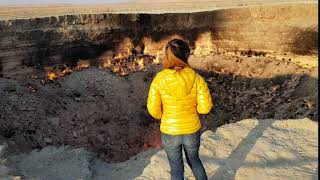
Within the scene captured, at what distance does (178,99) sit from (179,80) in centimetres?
25

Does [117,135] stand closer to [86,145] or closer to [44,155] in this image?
[86,145]

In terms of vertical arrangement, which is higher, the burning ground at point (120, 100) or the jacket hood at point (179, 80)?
the jacket hood at point (179, 80)

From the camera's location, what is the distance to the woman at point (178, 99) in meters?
4.90

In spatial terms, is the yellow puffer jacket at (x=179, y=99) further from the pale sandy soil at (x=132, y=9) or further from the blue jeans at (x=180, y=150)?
the pale sandy soil at (x=132, y=9)

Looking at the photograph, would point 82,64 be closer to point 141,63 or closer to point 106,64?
point 106,64

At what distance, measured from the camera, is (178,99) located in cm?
502

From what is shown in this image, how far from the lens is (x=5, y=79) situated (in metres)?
18.0

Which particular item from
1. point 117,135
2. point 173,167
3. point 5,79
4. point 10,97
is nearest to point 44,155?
point 117,135

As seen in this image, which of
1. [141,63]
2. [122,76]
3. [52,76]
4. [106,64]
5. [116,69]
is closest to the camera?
[52,76]

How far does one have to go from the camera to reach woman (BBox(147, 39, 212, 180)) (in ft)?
16.1

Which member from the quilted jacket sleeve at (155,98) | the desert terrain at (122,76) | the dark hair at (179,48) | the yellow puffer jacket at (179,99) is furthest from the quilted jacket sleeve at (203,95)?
the desert terrain at (122,76)

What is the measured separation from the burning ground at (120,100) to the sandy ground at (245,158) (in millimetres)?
4216

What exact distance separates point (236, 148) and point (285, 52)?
10.7 metres

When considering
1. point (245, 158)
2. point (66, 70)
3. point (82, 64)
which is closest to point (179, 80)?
point (245, 158)
